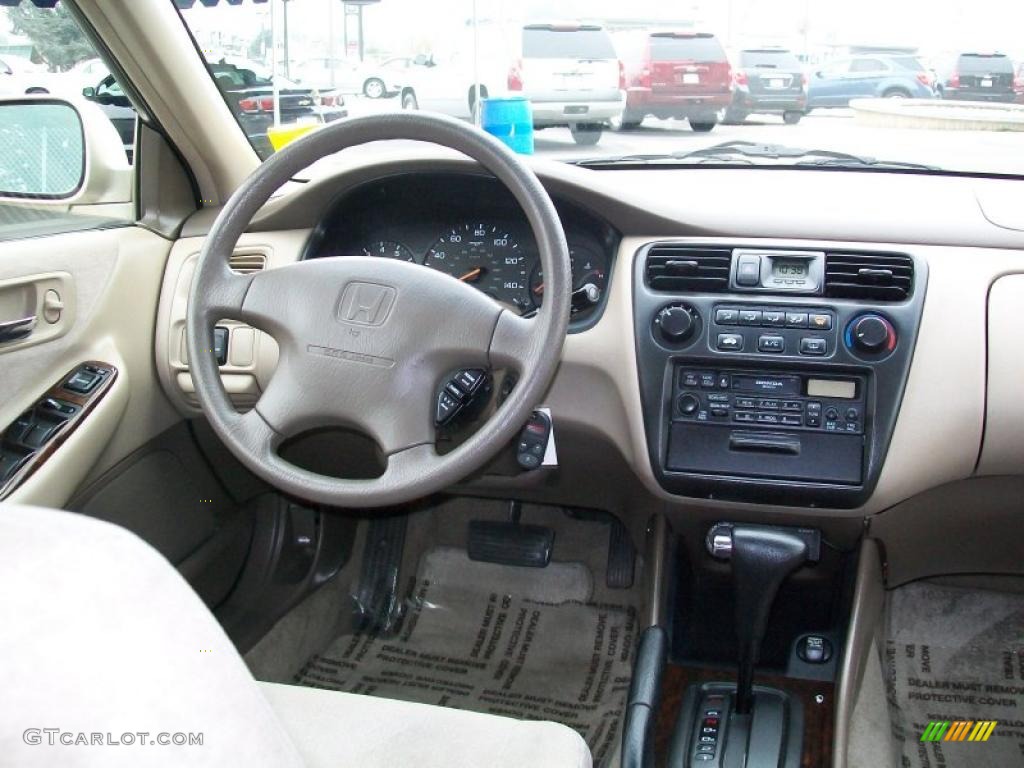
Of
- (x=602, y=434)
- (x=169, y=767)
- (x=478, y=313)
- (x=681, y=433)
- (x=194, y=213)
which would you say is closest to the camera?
(x=169, y=767)

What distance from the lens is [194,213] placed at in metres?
2.43

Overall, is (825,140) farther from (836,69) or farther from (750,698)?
(750,698)

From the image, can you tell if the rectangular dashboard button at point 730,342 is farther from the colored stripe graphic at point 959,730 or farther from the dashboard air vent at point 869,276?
the colored stripe graphic at point 959,730

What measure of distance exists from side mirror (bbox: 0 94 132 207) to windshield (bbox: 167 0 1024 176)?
270mm

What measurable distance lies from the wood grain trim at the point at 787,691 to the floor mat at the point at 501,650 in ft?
0.50

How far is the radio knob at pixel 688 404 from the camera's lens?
1968mm

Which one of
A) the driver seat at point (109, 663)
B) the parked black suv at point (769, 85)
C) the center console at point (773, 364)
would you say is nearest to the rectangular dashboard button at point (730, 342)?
the center console at point (773, 364)

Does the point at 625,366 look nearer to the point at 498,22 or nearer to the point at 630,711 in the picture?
the point at 630,711

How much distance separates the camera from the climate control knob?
187cm

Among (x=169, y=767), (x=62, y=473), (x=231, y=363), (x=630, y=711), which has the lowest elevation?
(x=630, y=711)

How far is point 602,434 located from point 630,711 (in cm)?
52

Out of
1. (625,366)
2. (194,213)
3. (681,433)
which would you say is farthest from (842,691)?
(194,213)

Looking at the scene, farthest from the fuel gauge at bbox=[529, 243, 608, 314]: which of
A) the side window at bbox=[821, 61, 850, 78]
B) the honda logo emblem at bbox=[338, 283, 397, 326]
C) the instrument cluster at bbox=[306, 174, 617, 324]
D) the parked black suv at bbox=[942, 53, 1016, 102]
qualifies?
the parked black suv at bbox=[942, 53, 1016, 102]

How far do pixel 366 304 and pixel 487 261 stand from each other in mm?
447
